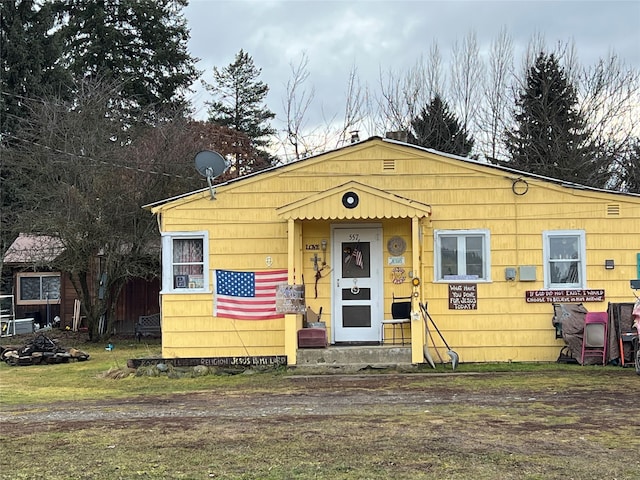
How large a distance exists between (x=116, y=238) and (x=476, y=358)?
10210 millimetres

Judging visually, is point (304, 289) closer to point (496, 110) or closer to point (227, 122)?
point (496, 110)

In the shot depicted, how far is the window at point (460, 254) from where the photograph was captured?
12.6 metres

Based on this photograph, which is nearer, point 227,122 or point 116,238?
point 116,238

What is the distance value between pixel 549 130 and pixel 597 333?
16.5m

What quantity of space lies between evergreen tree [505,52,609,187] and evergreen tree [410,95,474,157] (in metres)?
1.74

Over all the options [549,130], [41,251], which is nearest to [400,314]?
[41,251]

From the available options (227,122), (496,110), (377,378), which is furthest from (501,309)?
(227,122)

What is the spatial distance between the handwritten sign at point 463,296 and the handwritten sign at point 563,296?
2.94 ft

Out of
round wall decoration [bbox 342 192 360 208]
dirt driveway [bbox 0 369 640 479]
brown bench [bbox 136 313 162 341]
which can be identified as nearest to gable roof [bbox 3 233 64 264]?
brown bench [bbox 136 313 162 341]

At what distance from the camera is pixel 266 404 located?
871 centimetres

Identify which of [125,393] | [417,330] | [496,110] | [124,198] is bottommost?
[125,393]

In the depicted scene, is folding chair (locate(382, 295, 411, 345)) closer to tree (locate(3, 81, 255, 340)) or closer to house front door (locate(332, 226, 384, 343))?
house front door (locate(332, 226, 384, 343))

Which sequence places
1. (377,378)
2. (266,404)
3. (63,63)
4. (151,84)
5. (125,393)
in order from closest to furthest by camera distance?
(266,404), (125,393), (377,378), (63,63), (151,84)

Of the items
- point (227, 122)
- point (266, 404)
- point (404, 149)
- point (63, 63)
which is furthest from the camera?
point (227, 122)
